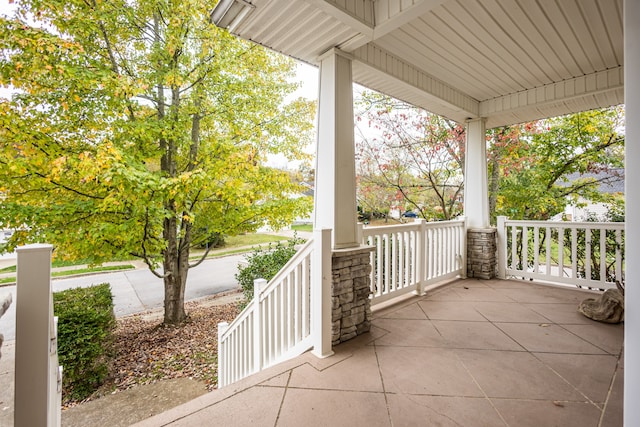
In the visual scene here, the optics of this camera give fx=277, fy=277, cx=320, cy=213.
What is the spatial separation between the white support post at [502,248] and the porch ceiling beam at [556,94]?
67.0 inches

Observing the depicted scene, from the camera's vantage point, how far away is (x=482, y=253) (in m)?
4.48

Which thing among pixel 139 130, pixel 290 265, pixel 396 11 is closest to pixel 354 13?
pixel 396 11

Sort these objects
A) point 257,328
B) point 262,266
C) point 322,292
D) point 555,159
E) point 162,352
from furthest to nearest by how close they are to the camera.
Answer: point 555,159 < point 262,266 < point 162,352 < point 257,328 < point 322,292

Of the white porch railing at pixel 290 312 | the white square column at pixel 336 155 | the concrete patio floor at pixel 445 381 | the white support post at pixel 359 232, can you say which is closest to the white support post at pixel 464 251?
the concrete patio floor at pixel 445 381

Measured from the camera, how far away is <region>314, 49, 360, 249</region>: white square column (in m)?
2.53

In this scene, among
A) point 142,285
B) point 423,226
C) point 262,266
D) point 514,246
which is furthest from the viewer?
point 142,285

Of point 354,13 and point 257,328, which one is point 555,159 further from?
point 257,328

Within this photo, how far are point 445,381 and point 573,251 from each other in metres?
3.33

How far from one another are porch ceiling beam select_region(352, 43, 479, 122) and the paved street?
7.52m

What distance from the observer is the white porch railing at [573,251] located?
3664 millimetres

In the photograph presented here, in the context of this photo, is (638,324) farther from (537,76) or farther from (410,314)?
(537,76)

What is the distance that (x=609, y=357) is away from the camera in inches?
86.2

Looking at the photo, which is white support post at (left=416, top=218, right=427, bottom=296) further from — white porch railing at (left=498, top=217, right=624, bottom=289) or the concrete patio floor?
white porch railing at (left=498, top=217, right=624, bottom=289)

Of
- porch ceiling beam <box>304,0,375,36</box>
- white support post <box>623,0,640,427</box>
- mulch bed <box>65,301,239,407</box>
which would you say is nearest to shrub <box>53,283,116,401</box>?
mulch bed <box>65,301,239,407</box>
